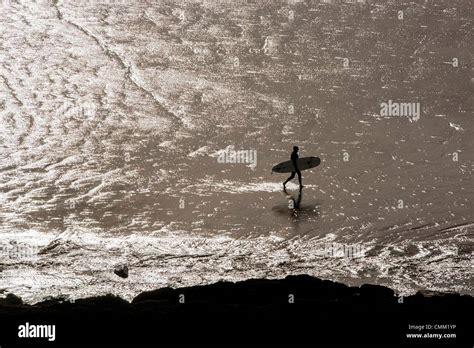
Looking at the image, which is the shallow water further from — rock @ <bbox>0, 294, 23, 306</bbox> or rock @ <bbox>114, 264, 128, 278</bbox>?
rock @ <bbox>0, 294, 23, 306</bbox>

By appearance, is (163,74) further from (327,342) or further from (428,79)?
(327,342)

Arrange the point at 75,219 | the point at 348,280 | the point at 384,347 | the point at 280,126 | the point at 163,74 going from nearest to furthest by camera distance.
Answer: the point at 384,347, the point at 348,280, the point at 75,219, the point at 280,126, the point at 163,74

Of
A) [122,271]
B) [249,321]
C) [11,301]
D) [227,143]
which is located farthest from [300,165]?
[249,321]

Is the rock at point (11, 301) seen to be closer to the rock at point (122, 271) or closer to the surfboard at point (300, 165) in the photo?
the rock at point (122, 271)

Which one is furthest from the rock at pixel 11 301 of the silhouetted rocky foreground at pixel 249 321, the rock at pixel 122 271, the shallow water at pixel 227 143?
the rock at pixel 122 271

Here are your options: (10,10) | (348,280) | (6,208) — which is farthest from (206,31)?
(348,280)

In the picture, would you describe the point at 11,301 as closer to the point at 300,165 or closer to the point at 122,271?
the point at 122,271

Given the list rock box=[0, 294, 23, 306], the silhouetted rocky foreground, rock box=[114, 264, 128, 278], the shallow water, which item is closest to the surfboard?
the shallow water
